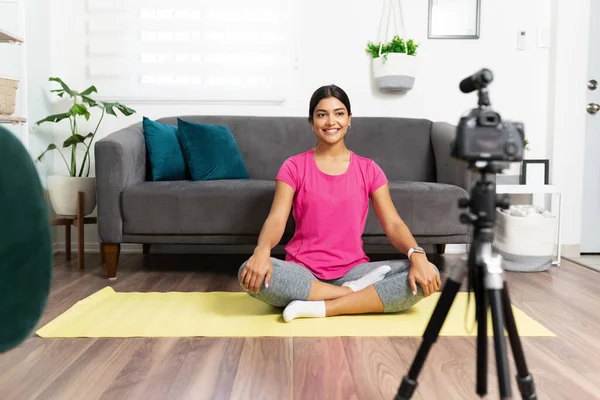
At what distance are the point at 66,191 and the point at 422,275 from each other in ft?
6.35

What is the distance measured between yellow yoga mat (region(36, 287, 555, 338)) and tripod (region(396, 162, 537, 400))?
2.39 feet

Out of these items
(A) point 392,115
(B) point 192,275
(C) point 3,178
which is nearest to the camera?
(C) point 3,178

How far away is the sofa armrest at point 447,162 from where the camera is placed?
2.54m

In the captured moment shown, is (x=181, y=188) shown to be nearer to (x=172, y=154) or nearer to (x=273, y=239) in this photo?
(x=172, y=154)

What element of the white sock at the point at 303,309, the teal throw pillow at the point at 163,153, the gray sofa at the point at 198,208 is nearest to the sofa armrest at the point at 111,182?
the gray sofa at the point at 198,208

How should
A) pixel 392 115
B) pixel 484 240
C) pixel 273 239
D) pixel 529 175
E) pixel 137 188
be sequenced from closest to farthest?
pixel 484 240, pixel 273 239, pixel 137 188, pixel 529 175, pixel 392 115

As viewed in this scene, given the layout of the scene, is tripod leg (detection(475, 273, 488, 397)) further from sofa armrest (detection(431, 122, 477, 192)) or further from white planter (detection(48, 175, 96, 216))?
white planter (detection(48, 175, 96, 216))

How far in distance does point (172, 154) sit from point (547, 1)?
7.80 ft

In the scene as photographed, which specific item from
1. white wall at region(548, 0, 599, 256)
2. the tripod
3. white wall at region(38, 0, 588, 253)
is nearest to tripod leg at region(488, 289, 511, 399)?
the tripod

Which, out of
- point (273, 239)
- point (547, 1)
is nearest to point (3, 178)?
point (273, 239)

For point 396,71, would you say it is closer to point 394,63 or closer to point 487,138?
point 394,63

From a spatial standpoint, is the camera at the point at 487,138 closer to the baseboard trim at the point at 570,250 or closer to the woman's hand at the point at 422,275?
the woman's hand at the point at 422,275

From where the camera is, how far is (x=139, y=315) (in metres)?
1.85

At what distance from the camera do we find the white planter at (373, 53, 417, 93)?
303 centimetres
